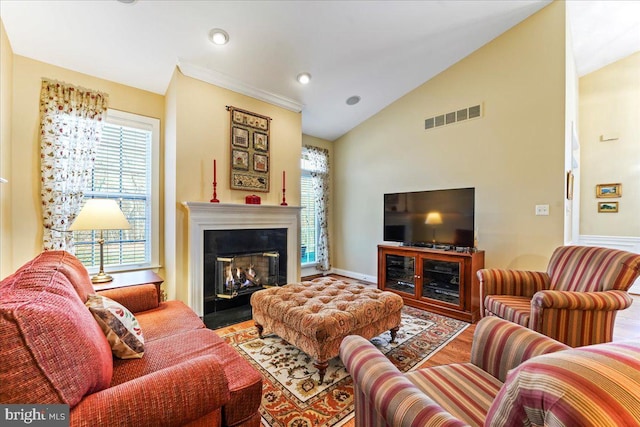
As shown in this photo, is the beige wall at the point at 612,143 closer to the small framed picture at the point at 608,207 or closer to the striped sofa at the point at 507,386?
the small framed picture at the point at 608,207

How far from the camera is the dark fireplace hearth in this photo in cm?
305

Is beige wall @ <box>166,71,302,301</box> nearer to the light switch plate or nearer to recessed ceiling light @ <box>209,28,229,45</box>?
recessed ceiling light @ <box>209,28,229,45</box>

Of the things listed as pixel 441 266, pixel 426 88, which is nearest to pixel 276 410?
pixel 441 266

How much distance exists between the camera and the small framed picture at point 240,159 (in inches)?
130

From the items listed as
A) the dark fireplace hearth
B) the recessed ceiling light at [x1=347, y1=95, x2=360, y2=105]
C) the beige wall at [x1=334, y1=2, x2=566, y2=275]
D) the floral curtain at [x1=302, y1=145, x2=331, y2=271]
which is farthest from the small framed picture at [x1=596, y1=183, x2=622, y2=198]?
the dark fireplace hearth

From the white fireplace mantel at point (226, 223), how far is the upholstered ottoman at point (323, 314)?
3.11 ft

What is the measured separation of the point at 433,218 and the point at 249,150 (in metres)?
2.54

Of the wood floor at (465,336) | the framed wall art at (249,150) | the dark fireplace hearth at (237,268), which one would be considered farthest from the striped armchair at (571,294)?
the framed wall art at (249,150)

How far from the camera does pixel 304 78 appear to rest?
132 inches

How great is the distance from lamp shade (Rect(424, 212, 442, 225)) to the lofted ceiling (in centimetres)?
193

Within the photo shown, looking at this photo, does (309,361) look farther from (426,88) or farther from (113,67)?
(426,88)

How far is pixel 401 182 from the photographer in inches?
166

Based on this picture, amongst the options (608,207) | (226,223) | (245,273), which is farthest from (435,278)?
(608,207)

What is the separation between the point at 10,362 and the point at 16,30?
123 inches
